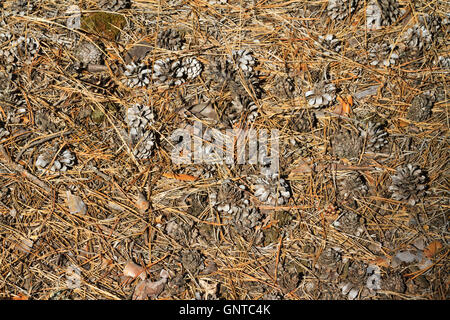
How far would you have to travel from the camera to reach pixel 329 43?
235 centimetres

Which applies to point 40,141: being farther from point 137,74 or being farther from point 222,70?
point 222,70

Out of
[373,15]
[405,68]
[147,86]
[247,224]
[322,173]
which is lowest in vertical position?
[247,224]

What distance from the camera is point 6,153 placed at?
233 centimetres

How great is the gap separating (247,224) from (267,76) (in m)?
1.05

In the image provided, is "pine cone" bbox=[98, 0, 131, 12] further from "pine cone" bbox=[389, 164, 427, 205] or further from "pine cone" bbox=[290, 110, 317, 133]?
"pine cone" bbox=[389, 164, 427, 205]

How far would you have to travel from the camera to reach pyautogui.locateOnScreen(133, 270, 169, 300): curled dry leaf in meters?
2.16

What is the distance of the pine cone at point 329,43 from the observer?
7.69ft

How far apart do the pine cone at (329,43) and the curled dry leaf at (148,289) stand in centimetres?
192

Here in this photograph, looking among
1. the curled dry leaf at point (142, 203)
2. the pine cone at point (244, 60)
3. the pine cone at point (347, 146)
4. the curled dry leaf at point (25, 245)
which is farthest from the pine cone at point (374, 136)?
the curled dry leaf at point (25, 245)

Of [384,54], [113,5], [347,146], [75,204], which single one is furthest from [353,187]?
[113,5]

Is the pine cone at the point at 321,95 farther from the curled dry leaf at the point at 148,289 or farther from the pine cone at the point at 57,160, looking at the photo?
the pine cone at the point at 57,160

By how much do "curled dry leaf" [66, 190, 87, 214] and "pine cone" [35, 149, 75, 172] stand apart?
18 cm
